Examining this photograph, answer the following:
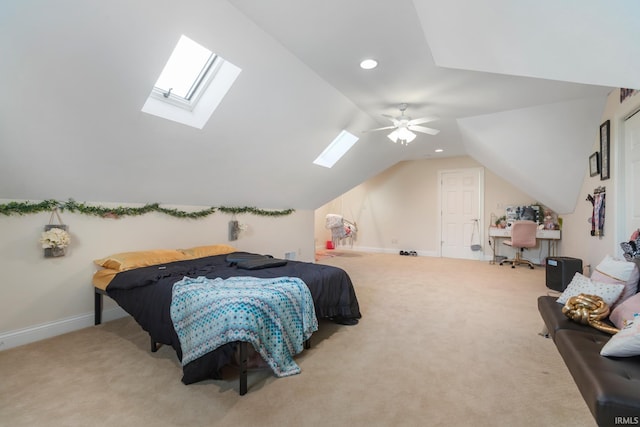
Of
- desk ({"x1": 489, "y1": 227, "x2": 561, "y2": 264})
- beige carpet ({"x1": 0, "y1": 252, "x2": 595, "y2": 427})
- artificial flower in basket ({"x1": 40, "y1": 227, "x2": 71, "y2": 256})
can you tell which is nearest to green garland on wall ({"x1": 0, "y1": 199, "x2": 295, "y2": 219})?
artificial flower in basket ({"x1": 40, "y1": 227, "x2": 71, "y2": 256})

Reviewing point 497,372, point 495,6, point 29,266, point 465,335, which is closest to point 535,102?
point 495,6

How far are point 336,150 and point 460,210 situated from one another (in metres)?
3.72

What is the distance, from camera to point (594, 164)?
349cm

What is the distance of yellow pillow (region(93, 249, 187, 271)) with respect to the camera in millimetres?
2791

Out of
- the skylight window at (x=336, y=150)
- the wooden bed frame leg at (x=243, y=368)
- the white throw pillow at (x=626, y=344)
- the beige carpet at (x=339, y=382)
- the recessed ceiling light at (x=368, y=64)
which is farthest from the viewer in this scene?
the skylight window at (x=336, y=150)

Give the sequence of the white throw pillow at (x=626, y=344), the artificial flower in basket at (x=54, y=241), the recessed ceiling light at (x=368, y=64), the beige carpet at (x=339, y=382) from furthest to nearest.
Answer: the recessed ceiling light at (x=368, y=64)
the artificial flower in basket at (x=54, y=241)
the beige carpet at (x=339, y=382)
the white throw pillow at (x=626, y=344)

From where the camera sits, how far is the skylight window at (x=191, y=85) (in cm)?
267

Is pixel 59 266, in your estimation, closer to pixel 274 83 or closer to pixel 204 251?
pixel 204 251

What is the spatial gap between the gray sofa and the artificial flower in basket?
148 inches

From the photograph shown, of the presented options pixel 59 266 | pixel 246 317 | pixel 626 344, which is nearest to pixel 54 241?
pixel 59 266

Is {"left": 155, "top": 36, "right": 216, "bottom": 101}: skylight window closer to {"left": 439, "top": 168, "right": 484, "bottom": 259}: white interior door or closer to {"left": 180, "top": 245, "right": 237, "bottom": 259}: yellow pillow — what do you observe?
{"left": 180, "top": 245, "right": 237, "bottom": 259}: yellow pillow

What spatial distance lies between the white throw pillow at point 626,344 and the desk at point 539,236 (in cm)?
480

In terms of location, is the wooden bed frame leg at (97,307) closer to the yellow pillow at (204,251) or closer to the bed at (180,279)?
the bed at (180,279)

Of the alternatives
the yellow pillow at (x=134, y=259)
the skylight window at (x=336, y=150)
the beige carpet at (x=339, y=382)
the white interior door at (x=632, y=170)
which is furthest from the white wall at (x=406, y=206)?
the yellow pillow at (x=134, y=259)
